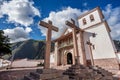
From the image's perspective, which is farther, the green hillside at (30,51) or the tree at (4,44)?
the green hillside at (30,51)

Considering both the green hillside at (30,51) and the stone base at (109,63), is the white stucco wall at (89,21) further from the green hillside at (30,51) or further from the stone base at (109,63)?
the green hillside at (30,51)

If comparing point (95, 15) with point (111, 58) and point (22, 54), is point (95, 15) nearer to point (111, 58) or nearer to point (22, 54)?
point (111, 58)

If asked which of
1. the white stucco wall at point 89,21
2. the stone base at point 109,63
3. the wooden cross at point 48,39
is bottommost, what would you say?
the stone base at point 109,63

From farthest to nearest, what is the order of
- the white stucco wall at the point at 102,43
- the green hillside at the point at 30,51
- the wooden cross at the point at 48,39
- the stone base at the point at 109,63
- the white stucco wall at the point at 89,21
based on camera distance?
the green hillside at the point at 30,51 < the white stucco wall at the point at 89,21 < the white stucco wall at the point at 102,43 < the stone base at the point at 109,63 < the wooden cross at the point at 48,39

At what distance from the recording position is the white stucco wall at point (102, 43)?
12656 mm

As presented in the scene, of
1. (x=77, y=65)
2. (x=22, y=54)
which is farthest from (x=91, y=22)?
(x=22, y=54)

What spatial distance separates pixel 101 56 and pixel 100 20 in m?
5.54

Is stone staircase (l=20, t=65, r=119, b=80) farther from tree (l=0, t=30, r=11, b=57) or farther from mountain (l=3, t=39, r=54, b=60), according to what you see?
mountain (l=3, t=39, r=54, b=60)

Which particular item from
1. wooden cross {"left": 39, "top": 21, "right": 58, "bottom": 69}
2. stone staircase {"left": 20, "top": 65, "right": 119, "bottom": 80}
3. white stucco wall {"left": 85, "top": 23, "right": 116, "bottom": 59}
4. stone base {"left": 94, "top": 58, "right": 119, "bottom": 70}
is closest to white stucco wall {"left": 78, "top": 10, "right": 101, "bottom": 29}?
white stucco wall {"left": 85, "top": 23, "right": 116, "bottom": 59}

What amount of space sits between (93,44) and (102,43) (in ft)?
4.35

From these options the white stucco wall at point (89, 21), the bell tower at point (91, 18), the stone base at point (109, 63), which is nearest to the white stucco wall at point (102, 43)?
the stone base at point (109, 63)

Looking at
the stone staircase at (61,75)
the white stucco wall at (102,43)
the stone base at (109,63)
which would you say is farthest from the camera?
the white stucco wall at (102,43)

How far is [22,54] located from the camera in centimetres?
9400

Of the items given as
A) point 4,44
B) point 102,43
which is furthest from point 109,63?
point 4,44
